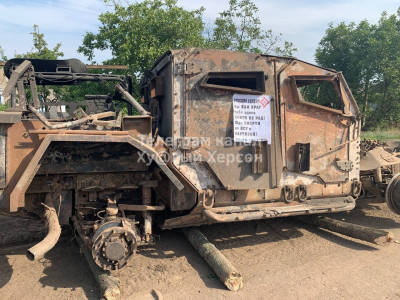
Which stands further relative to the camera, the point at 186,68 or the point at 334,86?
the point at 334,86

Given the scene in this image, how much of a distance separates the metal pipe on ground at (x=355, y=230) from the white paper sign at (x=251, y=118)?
6.47ft

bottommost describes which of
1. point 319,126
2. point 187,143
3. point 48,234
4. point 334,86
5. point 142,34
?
point 48,234

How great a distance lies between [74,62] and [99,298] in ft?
12.5

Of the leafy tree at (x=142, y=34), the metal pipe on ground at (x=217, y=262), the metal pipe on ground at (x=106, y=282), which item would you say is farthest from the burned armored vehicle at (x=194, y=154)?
the leafy tree at (x=142, y=34)

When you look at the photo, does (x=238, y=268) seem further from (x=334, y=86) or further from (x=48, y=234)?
(x=334, y=86)

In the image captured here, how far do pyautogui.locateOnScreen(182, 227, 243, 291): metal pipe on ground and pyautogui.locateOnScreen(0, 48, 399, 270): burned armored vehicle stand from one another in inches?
12.7

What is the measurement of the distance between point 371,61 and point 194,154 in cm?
1839

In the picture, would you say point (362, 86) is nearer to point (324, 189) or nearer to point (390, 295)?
point (324, 189)

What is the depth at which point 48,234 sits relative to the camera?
3.42m

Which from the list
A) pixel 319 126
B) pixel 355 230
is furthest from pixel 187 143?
pixel 355 230

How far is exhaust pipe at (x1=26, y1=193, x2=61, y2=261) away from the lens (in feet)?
9.92

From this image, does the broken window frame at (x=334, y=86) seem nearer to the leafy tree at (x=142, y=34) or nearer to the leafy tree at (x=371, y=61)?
the leafy tree at (x=142, y=34)

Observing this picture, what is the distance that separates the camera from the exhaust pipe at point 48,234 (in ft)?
9.92

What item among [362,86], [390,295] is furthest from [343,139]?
[362,86]
